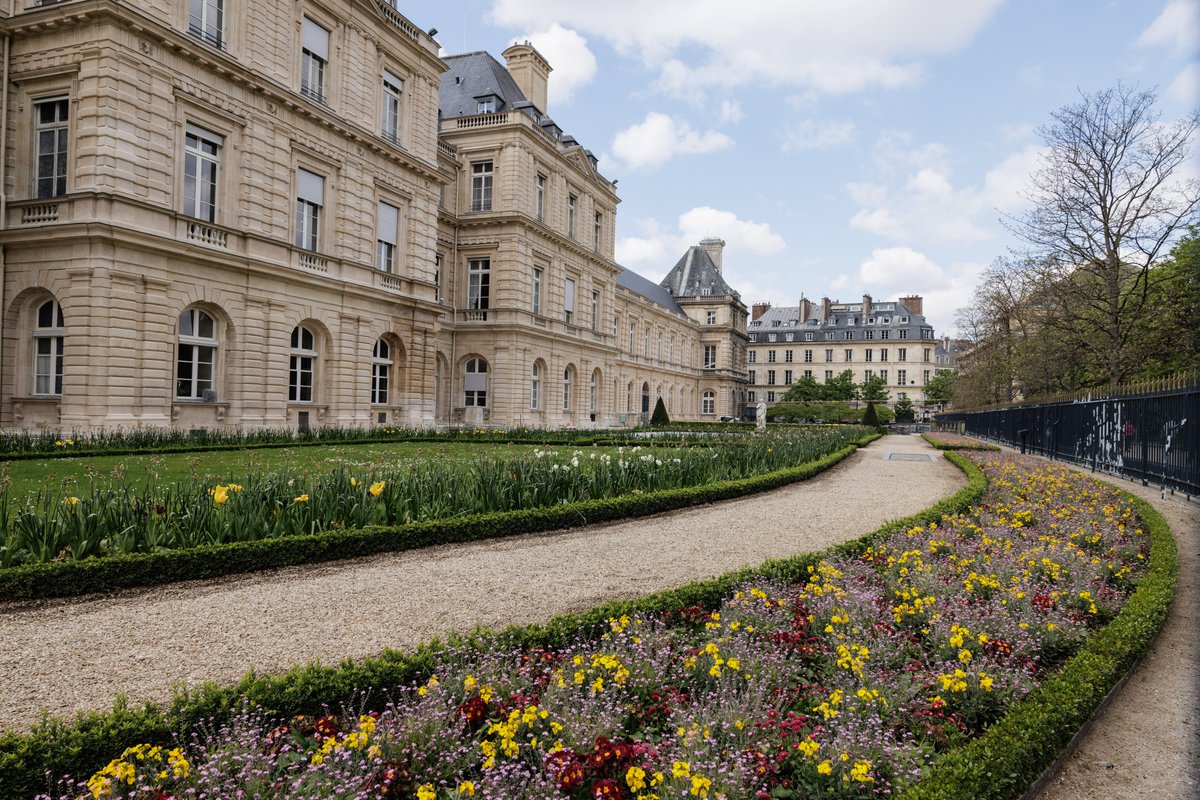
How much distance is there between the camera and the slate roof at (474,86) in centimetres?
2983

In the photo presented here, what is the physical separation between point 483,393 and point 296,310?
1145 cm

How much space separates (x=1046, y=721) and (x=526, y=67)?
118ft

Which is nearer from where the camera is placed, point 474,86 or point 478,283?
point 478,283

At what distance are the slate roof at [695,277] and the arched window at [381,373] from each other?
154 feet

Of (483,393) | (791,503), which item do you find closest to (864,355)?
(483,393)

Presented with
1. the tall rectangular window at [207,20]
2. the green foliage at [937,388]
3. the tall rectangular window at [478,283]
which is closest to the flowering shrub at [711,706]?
the tall rectangular window at [207,20]

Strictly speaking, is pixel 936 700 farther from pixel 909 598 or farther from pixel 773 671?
pixel 909 598

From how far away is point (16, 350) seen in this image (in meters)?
14.2

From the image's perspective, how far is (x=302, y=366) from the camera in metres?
19.2

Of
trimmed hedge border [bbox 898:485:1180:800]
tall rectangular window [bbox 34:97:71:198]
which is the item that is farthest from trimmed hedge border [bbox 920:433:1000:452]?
tall rectangular window [bbox 34:97:71:198]

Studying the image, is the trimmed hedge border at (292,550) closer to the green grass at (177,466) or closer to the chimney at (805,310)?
the green grass at (177,466)

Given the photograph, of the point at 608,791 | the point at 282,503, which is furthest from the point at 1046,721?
the point at 282,503

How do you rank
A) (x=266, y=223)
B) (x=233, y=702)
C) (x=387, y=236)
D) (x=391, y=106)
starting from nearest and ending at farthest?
(x=233, y=702), (x=266, y=223), (x=387, y=236), (x=391, y=106)

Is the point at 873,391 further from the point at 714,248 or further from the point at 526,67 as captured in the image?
the point at 526,67
